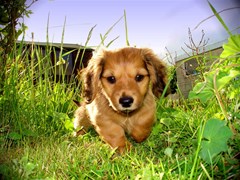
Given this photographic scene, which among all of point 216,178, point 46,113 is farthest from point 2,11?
point 216,178

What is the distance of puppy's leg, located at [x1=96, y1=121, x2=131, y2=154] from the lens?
2631mm

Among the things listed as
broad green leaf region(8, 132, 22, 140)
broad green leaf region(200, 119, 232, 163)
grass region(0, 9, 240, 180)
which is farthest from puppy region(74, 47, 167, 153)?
broad green leaf region(200, 119, 232, 163)

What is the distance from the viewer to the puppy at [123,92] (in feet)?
8.67

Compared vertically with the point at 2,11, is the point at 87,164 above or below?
below

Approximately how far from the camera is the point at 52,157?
219 cm

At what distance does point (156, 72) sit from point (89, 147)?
1005 mm

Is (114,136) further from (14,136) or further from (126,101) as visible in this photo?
(14,136)

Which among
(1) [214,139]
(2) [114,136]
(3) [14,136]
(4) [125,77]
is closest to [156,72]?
(4) [125,77]

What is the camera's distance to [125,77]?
8.99 feet

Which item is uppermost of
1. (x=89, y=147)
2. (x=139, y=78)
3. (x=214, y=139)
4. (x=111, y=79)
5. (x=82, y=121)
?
(x=111, y=79)

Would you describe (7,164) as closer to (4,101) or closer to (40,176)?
(40,176)

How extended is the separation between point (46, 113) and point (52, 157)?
107cm

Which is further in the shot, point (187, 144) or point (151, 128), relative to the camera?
point (151, 128)

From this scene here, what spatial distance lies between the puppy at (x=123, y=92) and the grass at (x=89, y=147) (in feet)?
0.46
